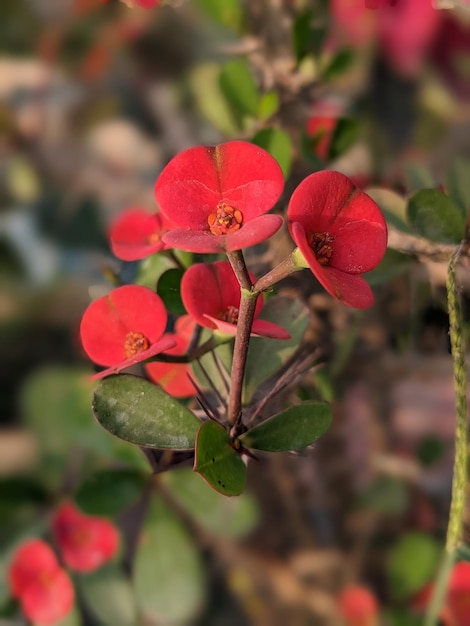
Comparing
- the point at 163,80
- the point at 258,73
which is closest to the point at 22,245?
the point at 163,80

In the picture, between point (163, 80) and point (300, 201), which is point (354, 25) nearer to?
point (163, 80)

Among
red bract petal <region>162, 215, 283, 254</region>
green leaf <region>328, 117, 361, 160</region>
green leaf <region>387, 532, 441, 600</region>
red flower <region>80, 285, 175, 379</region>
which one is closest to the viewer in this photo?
red bract petal <region>162, 215, 283, 254</region>

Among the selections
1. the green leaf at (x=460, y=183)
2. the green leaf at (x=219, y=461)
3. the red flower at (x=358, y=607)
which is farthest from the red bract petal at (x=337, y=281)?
the red flower at (x=358, y=607)

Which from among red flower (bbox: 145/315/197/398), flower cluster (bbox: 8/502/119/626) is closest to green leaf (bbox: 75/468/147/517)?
flower cluster (bbox: 8/502/119/626)

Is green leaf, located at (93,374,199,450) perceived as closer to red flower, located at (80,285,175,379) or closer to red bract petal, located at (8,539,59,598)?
red flower, located at (80,285,175,379)

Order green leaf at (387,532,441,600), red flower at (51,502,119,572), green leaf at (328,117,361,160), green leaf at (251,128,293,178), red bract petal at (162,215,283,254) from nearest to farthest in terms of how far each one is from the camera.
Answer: red bract petal at (162,215,283,254), green leaf at (251,128,293,178), green leaf at (328,117,361,160), red flower at (51,502,119,572), green leaf at (387,532,441,600)

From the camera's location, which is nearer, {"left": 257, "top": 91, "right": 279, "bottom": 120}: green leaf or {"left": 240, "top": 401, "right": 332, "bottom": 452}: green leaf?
{"left": 240, "top": 401, "right": 332, "bottom": 452}: green leaf

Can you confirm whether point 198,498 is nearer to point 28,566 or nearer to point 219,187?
point 28,566

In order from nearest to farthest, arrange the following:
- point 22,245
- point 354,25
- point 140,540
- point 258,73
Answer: point 258,73
point 140,540
point 354,25
point 22,245
